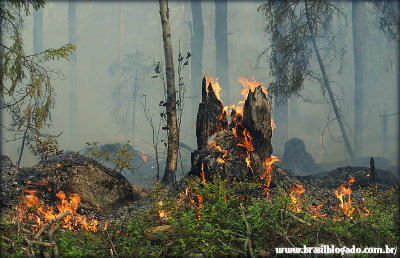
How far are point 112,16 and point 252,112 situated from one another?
2214 inches

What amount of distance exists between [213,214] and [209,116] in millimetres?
3344

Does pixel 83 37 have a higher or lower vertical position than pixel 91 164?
higher

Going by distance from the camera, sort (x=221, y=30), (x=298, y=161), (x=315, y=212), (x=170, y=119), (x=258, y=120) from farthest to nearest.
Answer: (x=221, y=30) < (x=298, y=161) < (x=170, y=119) < (x=258, y=120) < (x=315, y=212)

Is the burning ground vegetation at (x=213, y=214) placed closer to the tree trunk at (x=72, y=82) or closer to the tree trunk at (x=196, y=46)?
the tree trunk at (x=196, y=46)

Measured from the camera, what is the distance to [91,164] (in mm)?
7891

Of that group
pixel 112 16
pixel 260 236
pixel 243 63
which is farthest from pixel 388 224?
pixel 112 16

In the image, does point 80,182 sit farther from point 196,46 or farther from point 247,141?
point 196,46

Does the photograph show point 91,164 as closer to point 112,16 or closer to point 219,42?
point 219,42

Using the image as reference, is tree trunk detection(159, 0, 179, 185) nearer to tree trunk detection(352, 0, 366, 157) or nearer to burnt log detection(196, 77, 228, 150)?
burnt log detection(196, 77, 228, 150)

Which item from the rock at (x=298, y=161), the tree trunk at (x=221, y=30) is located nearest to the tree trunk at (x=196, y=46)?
the tree trunk at (x=221, y=30)

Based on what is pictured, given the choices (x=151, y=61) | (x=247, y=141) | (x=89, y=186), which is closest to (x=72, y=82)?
(x=151, y=61)

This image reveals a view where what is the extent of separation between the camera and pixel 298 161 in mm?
20531

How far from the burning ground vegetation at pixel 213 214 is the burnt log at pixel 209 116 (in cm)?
2

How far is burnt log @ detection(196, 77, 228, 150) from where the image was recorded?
775 centimetres
